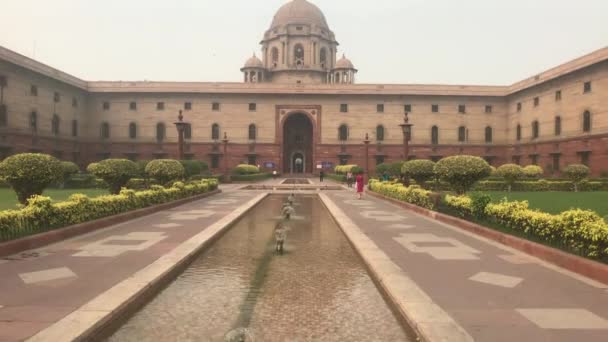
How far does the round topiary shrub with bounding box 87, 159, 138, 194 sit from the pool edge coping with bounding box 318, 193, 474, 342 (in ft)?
29.0

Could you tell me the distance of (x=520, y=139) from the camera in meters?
43.2

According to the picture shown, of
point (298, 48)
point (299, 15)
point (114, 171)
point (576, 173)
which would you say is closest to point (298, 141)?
point (298, 48)

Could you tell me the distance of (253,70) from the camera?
178 ft

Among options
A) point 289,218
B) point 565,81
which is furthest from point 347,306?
point 565,81

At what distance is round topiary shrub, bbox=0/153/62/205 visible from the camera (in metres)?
9.88

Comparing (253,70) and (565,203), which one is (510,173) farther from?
(253,70)

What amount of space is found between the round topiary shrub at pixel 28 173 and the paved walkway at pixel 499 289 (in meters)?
7.52

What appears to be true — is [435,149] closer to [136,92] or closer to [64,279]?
[136,92]

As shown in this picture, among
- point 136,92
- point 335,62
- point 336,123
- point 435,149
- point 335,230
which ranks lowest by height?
point 335,230

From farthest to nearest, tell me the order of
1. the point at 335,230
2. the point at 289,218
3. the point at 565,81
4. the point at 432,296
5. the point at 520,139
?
the point at 520,139 → the point at 565,81 → the point at 289,218 → the point at 335,230 → the point at 432,296

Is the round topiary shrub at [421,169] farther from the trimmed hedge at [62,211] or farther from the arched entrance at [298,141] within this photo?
the arched entrance at [298,141]

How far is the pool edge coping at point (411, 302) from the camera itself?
3986mm

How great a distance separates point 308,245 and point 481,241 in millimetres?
3471

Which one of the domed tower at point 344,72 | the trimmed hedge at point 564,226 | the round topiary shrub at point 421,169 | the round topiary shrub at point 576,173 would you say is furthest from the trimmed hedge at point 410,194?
the domed tower at point 344,72
